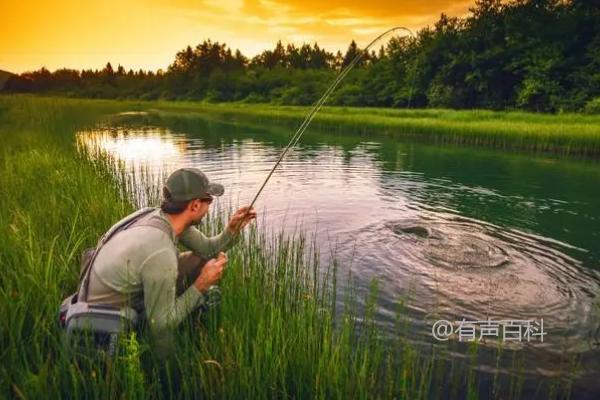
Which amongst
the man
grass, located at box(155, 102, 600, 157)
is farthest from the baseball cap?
grass, located at box(155, 102, 600, 157)

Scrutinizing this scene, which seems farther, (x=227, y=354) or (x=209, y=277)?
(x=209, y=277)

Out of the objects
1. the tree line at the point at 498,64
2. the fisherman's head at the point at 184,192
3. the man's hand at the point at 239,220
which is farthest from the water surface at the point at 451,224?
the tree line at the point at 498,64

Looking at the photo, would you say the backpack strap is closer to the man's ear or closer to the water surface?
the man's ear

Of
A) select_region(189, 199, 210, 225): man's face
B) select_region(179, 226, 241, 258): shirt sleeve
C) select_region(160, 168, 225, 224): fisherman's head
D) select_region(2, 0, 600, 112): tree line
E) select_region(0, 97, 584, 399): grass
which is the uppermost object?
select_region(2, 0, 600, 112): tree line

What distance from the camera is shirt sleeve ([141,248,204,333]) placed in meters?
2.79

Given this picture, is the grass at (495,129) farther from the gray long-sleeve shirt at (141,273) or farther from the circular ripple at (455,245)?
the gray long-sleeve shirt at (141,273)

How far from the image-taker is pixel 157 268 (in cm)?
280

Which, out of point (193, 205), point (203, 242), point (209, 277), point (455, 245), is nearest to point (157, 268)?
point (209, 277)

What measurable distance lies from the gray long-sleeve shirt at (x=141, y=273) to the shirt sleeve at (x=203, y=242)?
3.36 feet

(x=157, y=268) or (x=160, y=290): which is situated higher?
(x=157, y=268)

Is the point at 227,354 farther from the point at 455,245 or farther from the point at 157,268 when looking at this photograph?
the point at 455,245

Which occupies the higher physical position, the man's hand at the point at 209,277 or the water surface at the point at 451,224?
the man's hand at the point at 209,277

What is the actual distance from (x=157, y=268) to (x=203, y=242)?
123 cm

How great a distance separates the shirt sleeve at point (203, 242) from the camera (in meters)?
3.96
